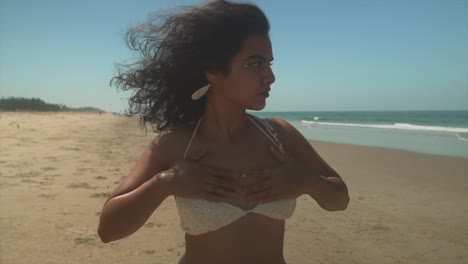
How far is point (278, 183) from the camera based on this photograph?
176cm

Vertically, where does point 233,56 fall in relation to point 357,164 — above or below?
above

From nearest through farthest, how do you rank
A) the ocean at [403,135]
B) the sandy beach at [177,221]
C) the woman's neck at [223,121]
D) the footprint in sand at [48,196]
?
the woman's neck at [223,121] < the sandy beach at [177,221] < the footprint in sand at [48,196] < the ocean at [403,135]

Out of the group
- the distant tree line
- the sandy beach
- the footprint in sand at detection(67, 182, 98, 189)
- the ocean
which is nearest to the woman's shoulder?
the sandy beach

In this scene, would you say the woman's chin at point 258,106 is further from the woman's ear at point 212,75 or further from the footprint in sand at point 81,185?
the footprint in sand at point 81,185

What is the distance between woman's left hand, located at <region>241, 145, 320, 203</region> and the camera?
5.76 feet

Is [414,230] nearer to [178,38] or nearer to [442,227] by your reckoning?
[442,227]

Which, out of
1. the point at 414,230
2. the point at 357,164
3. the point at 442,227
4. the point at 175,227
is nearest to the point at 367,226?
the point at 414,230

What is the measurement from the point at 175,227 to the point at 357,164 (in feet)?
26.1

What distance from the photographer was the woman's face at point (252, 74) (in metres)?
1.82

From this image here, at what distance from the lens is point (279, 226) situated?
1998 mm

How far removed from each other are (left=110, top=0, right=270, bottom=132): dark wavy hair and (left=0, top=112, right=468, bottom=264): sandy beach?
2.69m

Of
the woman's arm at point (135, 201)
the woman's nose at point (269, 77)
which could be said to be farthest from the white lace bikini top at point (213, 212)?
the woman's nose at point (269, 77)

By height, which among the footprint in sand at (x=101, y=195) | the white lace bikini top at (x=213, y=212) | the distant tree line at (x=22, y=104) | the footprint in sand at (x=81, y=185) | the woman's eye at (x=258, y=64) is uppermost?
the woman's eye at (x=258, y=64)

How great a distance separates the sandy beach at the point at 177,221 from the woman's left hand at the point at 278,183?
3.00 metres
